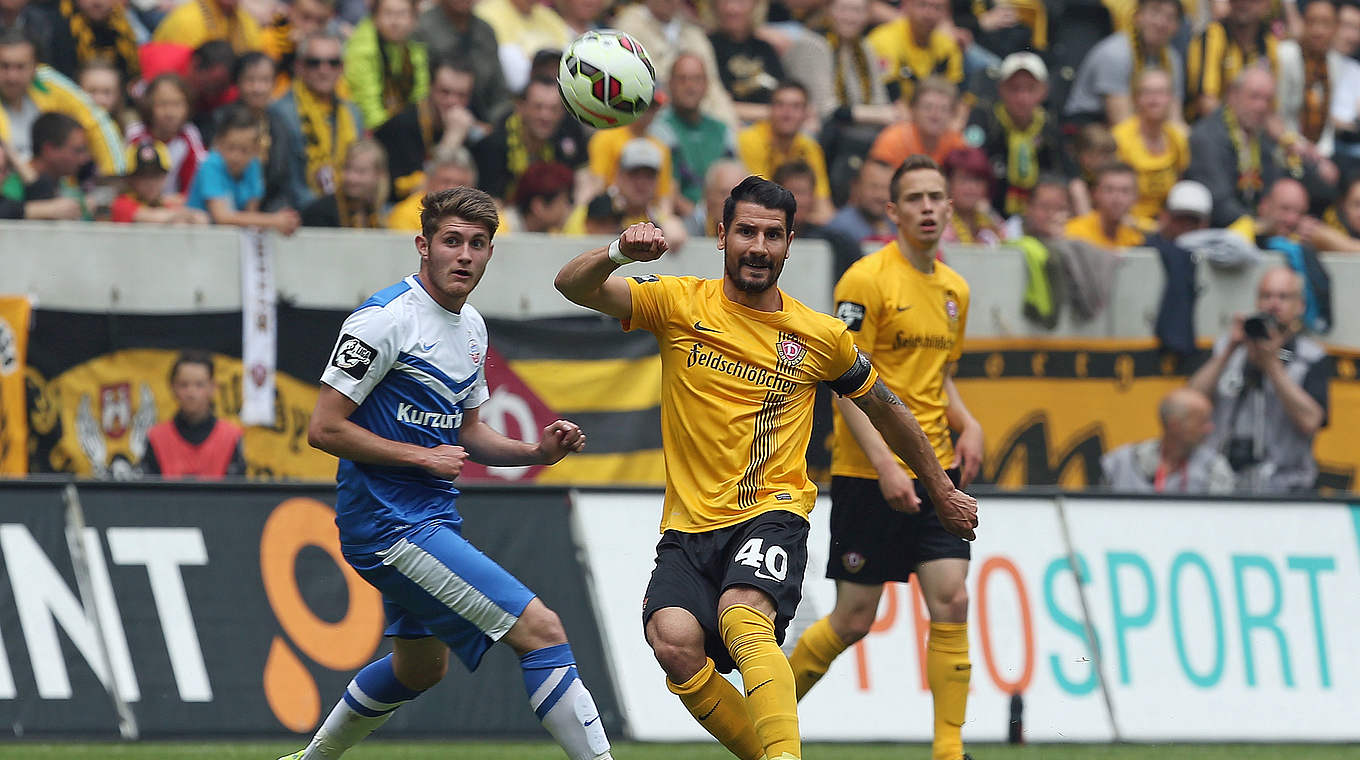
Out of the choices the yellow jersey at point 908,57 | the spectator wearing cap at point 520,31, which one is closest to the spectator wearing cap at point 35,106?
the spectator wearing cap at point 520,31

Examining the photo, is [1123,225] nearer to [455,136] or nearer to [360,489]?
[455,136]

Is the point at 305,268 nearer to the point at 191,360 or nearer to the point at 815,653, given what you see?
the point at 191,360

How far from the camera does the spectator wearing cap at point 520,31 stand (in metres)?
15.0

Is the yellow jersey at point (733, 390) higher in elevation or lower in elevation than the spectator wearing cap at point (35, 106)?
lower

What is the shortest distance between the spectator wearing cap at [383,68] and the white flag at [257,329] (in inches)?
76.5

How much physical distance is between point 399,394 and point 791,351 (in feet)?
5.10

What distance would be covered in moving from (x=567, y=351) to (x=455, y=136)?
6.44 ft

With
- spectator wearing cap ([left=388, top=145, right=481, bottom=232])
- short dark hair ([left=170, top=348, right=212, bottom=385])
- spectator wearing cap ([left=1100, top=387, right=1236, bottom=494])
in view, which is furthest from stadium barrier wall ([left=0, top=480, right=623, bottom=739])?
spectator wearing cap ([left=1100, top=387, right=1236, bottom=494])

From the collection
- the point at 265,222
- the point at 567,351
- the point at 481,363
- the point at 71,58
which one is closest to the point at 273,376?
the point at 265,222

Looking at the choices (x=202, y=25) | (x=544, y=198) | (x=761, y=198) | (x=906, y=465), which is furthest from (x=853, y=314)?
(x=202, y=25)

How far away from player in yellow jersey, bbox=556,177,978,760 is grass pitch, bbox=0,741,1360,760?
105 inches

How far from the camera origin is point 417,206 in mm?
13195

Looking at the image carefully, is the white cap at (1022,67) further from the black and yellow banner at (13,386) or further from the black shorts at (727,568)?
the black shorts at (727,568)

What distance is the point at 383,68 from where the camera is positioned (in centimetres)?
1425
